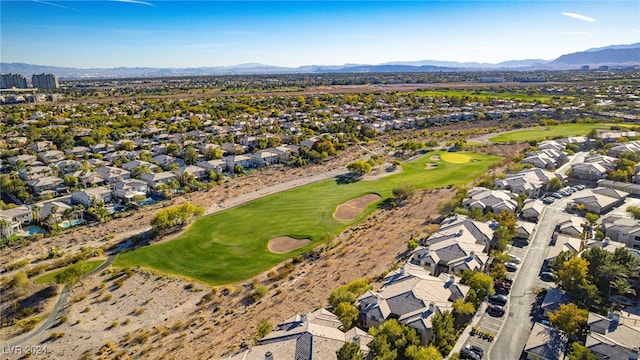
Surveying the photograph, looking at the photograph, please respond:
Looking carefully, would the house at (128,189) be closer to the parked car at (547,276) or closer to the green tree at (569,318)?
the parked car at (547,276)

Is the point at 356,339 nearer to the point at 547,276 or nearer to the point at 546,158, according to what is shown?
the point at 547,276

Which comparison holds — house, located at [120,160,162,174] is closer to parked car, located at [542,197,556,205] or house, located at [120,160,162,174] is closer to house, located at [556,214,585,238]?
parked car, located at [542,197,556,205]

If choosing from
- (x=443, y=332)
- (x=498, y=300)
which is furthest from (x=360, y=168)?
(x=443, y=332)

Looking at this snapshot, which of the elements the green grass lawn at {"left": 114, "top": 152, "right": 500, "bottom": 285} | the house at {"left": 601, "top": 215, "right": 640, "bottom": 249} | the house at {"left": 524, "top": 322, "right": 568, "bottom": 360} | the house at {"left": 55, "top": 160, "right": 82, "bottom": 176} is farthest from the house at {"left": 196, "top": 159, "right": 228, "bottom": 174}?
the house at {"left": 601, "top": 215, "right": 640, "bottom": 249}

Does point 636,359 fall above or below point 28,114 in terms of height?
below

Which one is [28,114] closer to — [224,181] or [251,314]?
[224,181]

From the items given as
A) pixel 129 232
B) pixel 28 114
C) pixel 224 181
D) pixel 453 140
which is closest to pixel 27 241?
pixel 129 232
